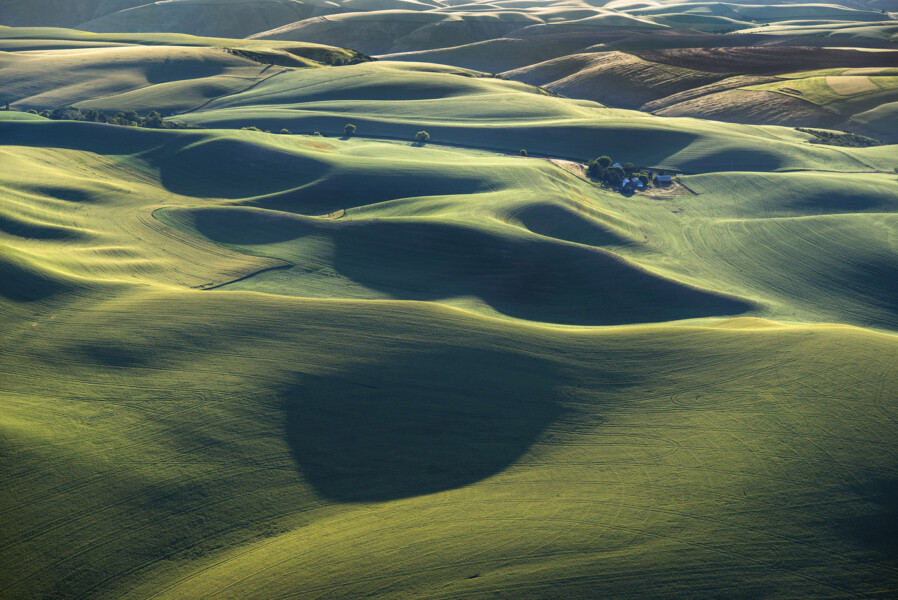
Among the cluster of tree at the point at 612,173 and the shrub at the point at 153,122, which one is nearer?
the cluster of tree at the point at 612,173

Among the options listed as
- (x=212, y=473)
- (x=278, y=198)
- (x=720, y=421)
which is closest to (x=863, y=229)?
(x=720, y=421)

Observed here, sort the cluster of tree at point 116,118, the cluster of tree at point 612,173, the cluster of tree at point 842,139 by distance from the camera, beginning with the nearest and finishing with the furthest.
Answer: the cluster of tree at point 612,173, the cluster of tree at point 116,118, the cluster of tree at point 842,139

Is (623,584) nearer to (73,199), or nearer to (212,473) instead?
(212,473)

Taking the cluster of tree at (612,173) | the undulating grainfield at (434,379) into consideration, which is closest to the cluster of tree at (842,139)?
the undulating grainfield at (434,379)

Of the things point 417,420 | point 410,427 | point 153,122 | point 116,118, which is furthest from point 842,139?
point 116,118

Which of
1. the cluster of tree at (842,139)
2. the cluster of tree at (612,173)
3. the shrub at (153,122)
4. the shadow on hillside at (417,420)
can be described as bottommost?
the shadow on hillside at (417,420)

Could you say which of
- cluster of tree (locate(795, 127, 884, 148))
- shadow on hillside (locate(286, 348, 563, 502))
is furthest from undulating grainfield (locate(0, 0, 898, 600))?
cluster of tree (locate(795, 127, 884, 148))

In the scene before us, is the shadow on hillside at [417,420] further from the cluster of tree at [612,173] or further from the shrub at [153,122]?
the shrub at [153,122]
